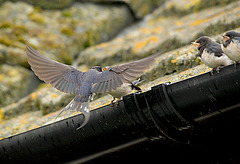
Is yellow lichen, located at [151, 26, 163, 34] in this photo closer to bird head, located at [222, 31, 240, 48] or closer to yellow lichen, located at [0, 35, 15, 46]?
yellow lichen, located at [0, 35, 15, 46]

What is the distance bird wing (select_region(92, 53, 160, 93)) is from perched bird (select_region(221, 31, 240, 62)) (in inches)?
23.0

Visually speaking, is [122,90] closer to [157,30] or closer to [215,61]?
[215,61]

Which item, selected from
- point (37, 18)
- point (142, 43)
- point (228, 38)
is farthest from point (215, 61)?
point (37, 18)

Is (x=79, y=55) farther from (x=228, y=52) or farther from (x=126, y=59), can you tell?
(x=228, y=52)

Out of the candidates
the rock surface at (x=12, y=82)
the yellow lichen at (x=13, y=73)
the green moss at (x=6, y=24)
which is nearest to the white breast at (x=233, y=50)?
the rock surface at (x=12, y=82)

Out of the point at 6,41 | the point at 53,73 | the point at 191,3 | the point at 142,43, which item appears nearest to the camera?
the point at 53,73

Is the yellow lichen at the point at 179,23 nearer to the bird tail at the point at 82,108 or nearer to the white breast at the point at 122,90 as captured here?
the white breast at the point at 122,90

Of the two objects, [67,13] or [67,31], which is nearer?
[67,31]

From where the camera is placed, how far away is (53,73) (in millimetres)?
3498

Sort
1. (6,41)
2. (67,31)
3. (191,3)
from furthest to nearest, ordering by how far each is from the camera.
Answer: (67,31)
(191,3)
(6,41)

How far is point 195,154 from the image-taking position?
308cm

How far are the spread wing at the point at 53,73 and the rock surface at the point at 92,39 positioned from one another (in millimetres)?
477

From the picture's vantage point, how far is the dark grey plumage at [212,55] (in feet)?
9.48

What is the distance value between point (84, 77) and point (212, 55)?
1.22 meters
